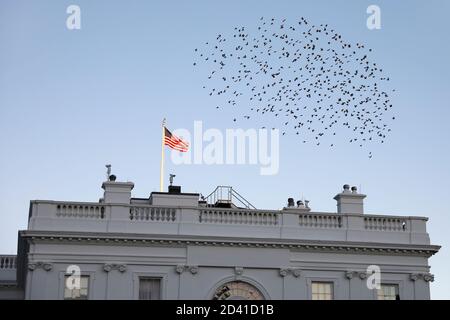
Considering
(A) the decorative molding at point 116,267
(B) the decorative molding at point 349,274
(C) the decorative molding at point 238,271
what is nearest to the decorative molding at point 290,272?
(C) the decorative molding at point 238,271

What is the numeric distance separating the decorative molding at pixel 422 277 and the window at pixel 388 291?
80cm

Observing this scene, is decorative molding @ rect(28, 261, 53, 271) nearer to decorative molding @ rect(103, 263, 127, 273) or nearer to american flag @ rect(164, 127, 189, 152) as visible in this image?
decorative molding @ rect(103, 263, 127, 273)

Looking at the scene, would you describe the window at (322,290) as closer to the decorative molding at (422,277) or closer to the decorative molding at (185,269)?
the decorative molding at (422,277)

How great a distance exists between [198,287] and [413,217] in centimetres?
1011

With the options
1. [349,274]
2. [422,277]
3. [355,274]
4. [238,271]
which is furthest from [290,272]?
[422,277]

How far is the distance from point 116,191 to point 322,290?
957 cm

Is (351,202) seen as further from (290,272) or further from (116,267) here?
(116,267)

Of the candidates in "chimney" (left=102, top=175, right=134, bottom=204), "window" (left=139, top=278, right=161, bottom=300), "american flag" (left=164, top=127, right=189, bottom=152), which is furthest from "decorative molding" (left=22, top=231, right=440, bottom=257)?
"american flag" (left=164, top=127, right=189, bottom=152)

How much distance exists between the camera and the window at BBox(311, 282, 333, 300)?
39.6 m

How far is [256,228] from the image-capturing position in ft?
131

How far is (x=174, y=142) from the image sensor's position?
144 feet

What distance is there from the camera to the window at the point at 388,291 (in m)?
40.0

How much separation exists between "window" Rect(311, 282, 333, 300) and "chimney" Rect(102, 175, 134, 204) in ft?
28.3

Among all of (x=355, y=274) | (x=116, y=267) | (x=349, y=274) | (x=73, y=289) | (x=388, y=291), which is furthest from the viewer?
(x=388, y=291)
